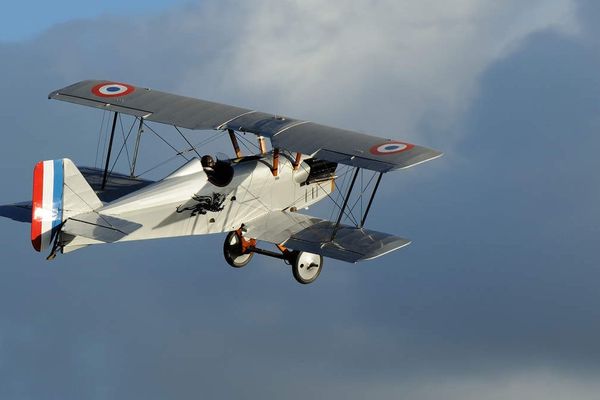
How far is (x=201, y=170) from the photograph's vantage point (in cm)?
3466

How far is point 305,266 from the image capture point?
3572cm

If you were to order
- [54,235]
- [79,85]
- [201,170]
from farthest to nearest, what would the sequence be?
[79,85] < [201,170] < [54,235]

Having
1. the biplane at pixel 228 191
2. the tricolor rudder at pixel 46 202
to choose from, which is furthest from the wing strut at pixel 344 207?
the tricolor rudder at pixel 46 202

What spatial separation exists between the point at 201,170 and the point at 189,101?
2.42m

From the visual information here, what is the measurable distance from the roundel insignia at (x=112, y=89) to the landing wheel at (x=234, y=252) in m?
3.68

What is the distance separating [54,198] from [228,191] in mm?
3496

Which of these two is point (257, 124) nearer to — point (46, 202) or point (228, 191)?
point (228, 191)

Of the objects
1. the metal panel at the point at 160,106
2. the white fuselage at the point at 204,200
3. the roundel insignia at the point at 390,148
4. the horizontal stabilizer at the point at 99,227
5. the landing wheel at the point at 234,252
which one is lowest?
the horizontal stabilizer at the point at 99,227

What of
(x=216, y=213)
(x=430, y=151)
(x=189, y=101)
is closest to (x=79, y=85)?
(x=189, y=101)

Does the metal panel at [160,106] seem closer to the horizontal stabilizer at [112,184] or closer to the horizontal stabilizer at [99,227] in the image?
the horizontal stabilizer at [112,184]

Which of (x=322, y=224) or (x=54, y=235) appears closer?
(x=54, y=235)

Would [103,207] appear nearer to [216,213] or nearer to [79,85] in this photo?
[216,213]

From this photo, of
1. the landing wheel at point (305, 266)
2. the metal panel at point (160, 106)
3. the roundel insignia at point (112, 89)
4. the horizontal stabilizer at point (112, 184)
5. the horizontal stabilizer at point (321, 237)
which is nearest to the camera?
the horizontal stabilizer at point (321, 237)

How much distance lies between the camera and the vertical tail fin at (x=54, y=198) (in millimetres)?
32375
